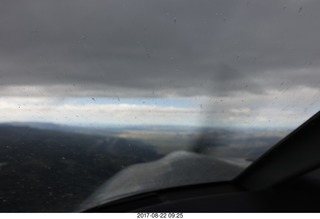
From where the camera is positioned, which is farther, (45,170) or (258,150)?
(258,150)

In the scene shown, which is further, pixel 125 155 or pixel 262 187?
pixel 262 187

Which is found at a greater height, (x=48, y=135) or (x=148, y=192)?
(x=48, y=135)

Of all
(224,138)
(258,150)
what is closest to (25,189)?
(224,138)

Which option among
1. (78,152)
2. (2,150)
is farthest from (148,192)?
(2,150)

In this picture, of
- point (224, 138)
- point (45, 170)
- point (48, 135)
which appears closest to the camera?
point (48, 135)

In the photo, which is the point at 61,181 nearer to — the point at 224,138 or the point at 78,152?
the point at 78,152

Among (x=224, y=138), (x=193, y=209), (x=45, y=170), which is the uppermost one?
(x=224, y=138)

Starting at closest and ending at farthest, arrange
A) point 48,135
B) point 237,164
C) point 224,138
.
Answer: point 48,135 → point 224,138 → point 237,164

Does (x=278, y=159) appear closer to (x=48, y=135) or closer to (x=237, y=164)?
(x=237, y=164)

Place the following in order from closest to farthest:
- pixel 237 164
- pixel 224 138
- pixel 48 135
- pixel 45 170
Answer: pixel 48 135 → pixel 45 170 → pixel 224 138 → pixel 237 164
